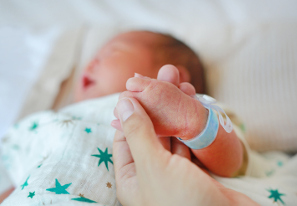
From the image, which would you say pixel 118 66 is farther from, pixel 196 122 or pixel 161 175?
pixel 161 175

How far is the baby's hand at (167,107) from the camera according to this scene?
0.43m

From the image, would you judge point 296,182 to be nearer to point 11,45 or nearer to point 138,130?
point 138,130

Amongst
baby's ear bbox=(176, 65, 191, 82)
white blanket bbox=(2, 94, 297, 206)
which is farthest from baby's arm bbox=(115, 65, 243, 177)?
baby's ear bbox=(176, 65, 191, 82)

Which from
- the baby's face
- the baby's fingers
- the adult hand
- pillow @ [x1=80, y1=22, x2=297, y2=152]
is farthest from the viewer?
pillow @ [x1=80, y1=22, x2=297, y2=152]

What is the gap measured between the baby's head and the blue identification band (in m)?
0.31

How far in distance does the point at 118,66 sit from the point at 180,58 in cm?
22

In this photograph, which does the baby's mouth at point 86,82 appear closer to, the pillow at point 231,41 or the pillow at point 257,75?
the pillow at point 231,41

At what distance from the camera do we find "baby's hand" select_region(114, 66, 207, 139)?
1.42 ft

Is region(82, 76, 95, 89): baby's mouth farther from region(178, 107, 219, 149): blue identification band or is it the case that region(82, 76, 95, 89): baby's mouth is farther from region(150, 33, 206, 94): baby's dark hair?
region(178, 107, 219, 149): blue identification band

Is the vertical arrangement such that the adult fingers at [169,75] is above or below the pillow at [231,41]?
below

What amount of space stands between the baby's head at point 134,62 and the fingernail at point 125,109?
34cm

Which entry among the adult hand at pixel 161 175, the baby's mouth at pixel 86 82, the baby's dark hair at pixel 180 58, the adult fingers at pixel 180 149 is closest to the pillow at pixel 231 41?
the baby's dark hair at pixel 180 58

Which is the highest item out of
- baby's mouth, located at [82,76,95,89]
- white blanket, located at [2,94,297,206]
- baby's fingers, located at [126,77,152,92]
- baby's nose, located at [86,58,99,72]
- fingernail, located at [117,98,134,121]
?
baby's nose, located at [86,58,99,72]

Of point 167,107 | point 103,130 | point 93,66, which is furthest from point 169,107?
point 93,66
